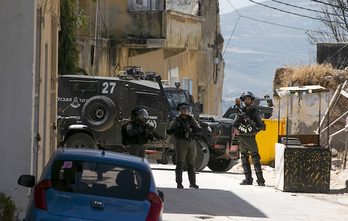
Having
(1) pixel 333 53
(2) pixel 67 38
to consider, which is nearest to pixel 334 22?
(1) pixel 333 53

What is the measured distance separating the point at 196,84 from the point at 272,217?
20.5m

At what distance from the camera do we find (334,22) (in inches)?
1807

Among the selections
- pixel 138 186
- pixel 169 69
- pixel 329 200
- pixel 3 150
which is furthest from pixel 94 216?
pixel 169 69

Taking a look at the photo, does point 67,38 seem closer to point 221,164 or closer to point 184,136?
point 221,164

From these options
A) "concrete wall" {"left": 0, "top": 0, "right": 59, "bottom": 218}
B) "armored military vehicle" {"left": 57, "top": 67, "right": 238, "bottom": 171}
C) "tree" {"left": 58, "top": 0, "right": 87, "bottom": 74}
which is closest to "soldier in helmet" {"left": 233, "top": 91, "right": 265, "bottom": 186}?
"armored military vehicle" {"left": 57, "top": 67, "right": 238, "bottom": 171}

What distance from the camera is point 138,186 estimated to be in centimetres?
530

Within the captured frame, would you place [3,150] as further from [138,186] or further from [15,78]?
[138,186]

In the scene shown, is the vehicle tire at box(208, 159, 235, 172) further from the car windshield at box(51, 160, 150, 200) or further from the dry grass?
the car windshield at box(51, 160, 150, 200)

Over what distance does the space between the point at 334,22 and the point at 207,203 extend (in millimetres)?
39253

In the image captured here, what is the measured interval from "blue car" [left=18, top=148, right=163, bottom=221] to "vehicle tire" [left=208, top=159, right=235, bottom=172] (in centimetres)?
1102

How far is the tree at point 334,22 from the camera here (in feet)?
144

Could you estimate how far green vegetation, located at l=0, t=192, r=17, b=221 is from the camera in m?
6.94

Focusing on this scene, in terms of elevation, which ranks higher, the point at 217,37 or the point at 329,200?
the point at 217,37

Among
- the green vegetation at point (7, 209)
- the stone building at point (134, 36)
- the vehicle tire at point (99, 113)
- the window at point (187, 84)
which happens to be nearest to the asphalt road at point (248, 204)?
the green vegetation at point (7, 209)
